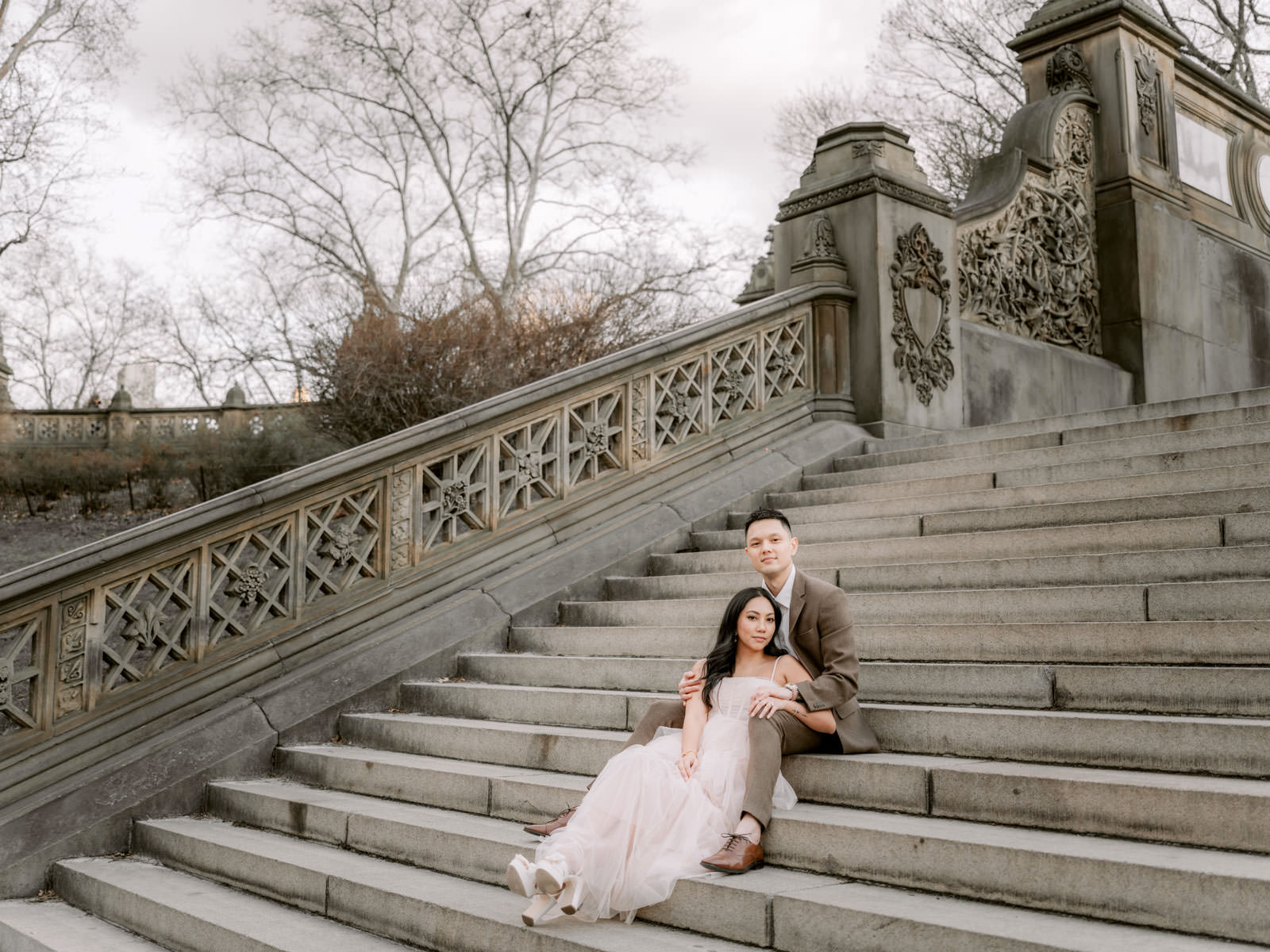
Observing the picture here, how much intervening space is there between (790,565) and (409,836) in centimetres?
197

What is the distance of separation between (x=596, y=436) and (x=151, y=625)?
3147mm

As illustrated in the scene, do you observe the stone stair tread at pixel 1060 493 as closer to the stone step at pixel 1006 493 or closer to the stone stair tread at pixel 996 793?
the stone step at pixel 1006 493

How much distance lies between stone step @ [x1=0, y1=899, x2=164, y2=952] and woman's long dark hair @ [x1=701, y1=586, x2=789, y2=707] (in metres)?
2.51

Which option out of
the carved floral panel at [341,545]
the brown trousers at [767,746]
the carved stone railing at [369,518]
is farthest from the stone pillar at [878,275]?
the brown trousers at [767,746]

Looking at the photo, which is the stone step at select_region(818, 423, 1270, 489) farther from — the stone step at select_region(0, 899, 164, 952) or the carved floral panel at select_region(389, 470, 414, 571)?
the stone step at select_region(0, 899, 164, 952)

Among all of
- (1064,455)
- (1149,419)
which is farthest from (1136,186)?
(1064,455)

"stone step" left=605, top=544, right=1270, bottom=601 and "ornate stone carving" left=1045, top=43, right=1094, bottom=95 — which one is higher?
"ornate stone carving" left=1045, top=43, right=1094, bottom=95

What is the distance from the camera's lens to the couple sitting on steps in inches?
143

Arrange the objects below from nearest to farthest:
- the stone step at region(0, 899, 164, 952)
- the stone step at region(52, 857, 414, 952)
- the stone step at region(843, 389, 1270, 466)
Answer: the stone step at region(52, 857, 414, 952)
the stone step at region(0, 899, 164, 952)
the stone step at region(843, 389, 1270, 466)

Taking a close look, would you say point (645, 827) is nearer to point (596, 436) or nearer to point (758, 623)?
point (758, 623)

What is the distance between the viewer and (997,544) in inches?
230

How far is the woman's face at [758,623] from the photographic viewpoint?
14.3 feet

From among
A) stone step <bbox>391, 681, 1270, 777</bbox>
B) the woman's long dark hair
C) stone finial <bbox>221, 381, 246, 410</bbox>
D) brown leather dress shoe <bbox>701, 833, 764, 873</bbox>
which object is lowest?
brown leather dress shoe <bbox>701, 833, 764, 873</bbox>

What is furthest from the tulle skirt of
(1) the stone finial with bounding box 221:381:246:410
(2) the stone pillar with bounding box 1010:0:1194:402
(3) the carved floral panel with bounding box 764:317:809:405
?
(1) the stone finial with bounding box 221:381:246:410
